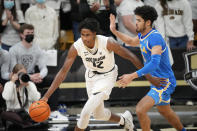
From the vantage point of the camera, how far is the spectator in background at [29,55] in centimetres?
729

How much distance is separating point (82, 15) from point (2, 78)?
1867 millimetres

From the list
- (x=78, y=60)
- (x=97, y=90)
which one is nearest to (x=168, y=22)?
(x=78, y=60)

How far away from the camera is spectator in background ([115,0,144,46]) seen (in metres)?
7.71

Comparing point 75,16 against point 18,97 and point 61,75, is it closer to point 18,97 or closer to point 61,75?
point 18,97

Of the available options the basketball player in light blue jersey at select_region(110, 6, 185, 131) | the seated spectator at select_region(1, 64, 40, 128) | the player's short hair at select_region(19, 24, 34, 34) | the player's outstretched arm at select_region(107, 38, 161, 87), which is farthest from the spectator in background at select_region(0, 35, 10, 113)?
the basketball player in light blue jersey at select_region(110, 6, 185, 131)

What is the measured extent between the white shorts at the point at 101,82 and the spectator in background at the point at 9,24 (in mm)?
2677

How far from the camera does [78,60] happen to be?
7859 mm

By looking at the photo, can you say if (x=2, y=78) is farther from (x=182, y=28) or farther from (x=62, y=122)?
(x=182, y=28)

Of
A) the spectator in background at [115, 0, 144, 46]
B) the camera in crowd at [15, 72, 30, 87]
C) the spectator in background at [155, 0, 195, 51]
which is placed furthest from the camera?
the spectator in background at [155, 0, 195, 51]

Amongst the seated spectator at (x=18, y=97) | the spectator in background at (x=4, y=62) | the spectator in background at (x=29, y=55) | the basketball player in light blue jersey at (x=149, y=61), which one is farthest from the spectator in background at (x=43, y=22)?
the basketball player in light blue jersey at (x=149, y=61)

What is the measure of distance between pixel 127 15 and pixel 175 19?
0.98 m

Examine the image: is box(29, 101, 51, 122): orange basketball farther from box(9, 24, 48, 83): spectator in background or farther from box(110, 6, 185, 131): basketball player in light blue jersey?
box(9, 24, 48, 83): spectator in background

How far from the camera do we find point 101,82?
217 inches

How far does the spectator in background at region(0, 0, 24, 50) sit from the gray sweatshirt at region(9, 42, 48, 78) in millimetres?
452
